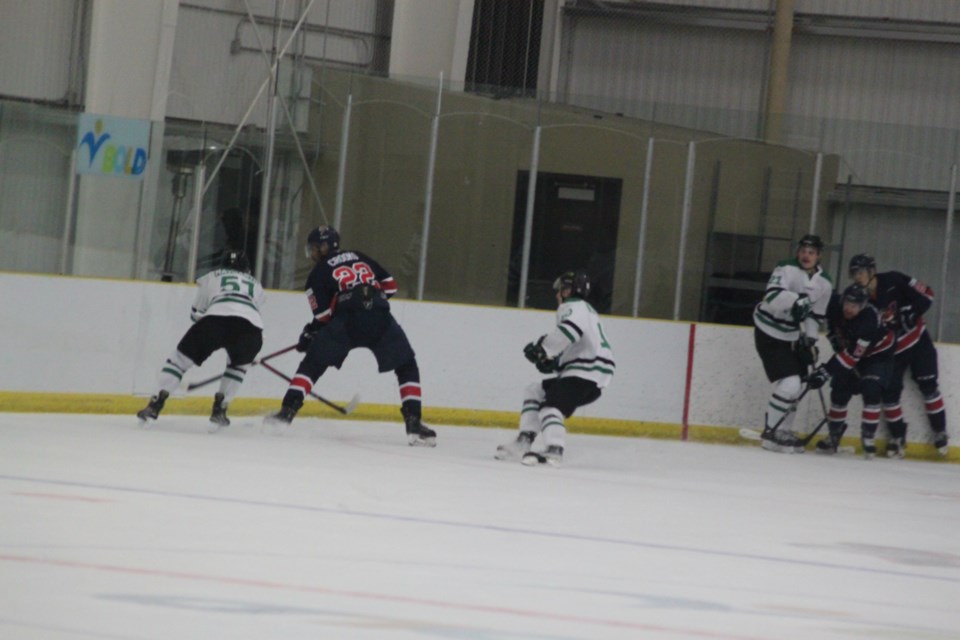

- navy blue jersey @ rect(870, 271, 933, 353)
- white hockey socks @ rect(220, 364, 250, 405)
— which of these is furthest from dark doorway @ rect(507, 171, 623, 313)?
white hockey socks @ rect(220, 364, 250, 405)

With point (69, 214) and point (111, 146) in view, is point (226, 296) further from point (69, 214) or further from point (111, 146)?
point (111, 146)

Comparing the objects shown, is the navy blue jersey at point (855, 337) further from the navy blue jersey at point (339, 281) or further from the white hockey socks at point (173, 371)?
the white hockey socks at point (173, 371)

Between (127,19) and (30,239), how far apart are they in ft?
12.9

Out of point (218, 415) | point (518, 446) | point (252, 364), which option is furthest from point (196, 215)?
point (518, 446)

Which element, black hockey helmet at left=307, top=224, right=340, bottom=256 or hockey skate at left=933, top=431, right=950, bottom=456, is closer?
black hockey helmet at left=307, top=224, right=340, bottom=256

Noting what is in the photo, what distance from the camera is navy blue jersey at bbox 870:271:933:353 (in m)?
8.69

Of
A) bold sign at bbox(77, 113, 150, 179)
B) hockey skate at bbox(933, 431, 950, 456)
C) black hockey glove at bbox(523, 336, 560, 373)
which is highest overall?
bold sign at bbox(77, 113, 150, 179)

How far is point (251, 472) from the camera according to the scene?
5.52m

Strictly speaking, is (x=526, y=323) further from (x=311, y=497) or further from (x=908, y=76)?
(x=908, y=76)

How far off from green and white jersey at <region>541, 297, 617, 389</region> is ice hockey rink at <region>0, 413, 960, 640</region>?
465 mm

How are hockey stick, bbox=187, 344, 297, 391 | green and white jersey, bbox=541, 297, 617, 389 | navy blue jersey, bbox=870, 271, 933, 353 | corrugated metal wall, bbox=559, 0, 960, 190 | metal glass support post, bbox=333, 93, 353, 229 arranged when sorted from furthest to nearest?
1. corrugated metal wall, bbox=559, 0, 960, 190
2. metal glass support post, bbox=333, 93, 353, 229
3. navy blue jersey, bbox=870, 271, 933, 353
4. hockey stick, bbox=187, 344, 297, 391
5. green and white jersey, bbox=541, 297, 617, 389

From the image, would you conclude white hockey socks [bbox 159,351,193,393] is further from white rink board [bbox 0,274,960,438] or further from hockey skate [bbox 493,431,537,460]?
hockey skate [bbox 493,431,537,460]

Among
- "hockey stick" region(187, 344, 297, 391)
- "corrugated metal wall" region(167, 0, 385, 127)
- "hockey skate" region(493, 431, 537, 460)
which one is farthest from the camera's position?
"corrugated metal wall" region(167, 0, 385, 127)

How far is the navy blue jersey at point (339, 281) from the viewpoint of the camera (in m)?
7.10
